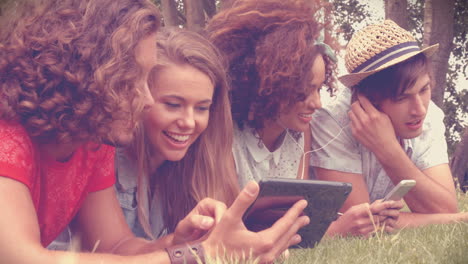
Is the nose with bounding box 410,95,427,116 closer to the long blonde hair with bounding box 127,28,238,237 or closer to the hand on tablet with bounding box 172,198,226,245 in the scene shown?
the long blonde hair with bounding box 127,28,238,237

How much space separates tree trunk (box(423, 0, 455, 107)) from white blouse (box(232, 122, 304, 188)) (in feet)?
16.4

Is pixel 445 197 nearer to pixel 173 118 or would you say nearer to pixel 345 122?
pixel 345 122

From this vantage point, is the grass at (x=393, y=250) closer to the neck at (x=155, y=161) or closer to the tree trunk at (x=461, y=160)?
the neck at (x=155, y=161)

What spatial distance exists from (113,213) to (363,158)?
7.55ft

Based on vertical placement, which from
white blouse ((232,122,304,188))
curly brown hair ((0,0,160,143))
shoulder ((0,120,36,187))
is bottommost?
white blouse ((232,122,304,188))

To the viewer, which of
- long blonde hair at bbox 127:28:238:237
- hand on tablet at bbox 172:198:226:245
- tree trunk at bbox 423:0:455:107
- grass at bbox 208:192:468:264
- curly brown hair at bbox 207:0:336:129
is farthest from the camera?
tree trunk at bbox 423:0:455:107

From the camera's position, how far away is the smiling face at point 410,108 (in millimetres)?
4480

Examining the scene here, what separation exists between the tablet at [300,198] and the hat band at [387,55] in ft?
5.24

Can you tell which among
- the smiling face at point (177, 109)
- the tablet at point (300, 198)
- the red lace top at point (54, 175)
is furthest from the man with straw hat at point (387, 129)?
the red lace top at point (54, 175)

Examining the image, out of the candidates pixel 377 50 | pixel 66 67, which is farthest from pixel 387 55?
pixel 66 67

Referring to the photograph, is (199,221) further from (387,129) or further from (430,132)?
(430,132)

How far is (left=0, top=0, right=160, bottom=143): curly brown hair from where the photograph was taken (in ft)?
8.84

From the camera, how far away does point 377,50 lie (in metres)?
4.62

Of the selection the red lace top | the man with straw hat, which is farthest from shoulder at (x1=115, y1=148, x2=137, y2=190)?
the man with straw hat
